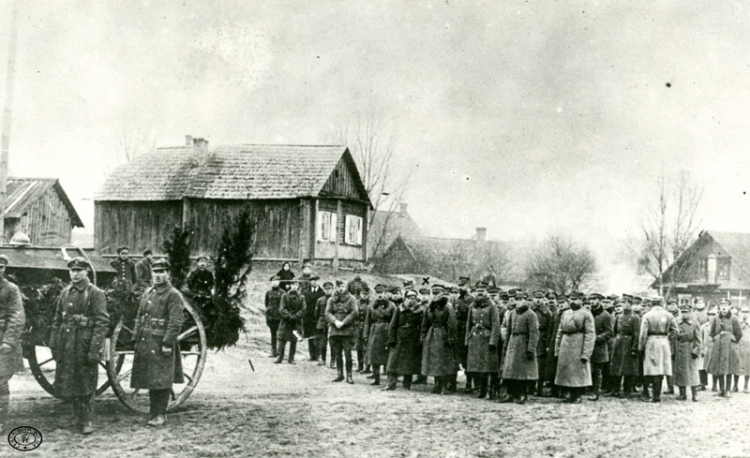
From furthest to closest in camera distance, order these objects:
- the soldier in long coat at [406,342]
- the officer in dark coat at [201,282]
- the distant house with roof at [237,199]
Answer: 1. the distant house with roof at [237,199]
2. the soldier in long coat at [406,342]
3. the officer in dark coat at [201,282]

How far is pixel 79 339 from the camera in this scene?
757 centimetres

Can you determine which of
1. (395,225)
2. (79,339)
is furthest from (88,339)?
(395,225)

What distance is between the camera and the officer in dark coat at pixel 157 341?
26.2 feet

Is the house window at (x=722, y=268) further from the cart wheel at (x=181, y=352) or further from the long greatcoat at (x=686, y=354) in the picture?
the cart wheel at (x=181, y=352)

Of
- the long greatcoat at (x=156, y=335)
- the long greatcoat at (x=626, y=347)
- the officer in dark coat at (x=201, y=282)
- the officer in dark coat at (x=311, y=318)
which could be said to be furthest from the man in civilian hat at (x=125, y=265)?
the long greatcoat at (x=626, y=347)

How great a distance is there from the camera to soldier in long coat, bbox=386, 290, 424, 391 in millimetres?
12281

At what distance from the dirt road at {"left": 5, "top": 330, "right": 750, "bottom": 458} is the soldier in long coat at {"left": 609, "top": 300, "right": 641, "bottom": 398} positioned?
0.94m

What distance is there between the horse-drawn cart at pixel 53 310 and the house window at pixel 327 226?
2055 cm

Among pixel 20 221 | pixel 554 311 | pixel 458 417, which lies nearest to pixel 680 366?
pixel 554 311

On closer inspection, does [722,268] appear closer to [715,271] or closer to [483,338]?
[715,271]

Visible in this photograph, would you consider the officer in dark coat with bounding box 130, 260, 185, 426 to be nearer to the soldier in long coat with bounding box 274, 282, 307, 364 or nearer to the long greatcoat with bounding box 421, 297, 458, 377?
the long greatcoat with bounding box 421, 297, 458, 377

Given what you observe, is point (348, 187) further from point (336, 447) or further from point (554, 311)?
point (336, 447)

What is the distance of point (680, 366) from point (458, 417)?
5.96 m

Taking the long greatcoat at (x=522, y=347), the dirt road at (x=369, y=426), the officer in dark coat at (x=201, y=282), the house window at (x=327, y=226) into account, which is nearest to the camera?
the dirt road at (x=369, y=426)
